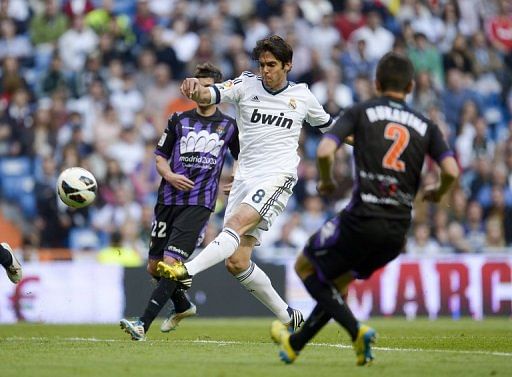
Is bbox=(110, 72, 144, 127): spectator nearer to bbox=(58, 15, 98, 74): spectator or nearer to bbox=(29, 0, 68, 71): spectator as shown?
bbox=(58, 15, 98, 74): spectator

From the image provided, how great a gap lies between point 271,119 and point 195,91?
1.07m

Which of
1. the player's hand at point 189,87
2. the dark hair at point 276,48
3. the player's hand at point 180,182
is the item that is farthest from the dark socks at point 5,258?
→ the dark hair at point 276,48

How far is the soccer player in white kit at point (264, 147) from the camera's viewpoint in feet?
34.4

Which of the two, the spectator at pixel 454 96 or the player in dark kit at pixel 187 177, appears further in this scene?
the spectator at pixel 454 96

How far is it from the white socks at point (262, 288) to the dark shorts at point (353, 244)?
265 centimetres

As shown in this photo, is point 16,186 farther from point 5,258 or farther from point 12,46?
point 5,258

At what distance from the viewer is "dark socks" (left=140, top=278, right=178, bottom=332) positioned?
10.7 metres

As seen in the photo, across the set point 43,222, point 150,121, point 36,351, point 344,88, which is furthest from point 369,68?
point 36,351

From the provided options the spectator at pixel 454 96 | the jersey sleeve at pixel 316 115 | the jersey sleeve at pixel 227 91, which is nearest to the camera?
the jersey sleeve at pixel 227 91

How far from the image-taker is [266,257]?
59.3 feet

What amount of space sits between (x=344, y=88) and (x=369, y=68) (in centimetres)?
97

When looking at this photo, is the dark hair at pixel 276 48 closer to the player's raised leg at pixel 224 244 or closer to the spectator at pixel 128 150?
the player's raised leg at pixel 224 244

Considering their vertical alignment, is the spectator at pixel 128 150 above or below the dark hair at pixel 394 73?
below

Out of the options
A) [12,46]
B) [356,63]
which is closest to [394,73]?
[356,63]
